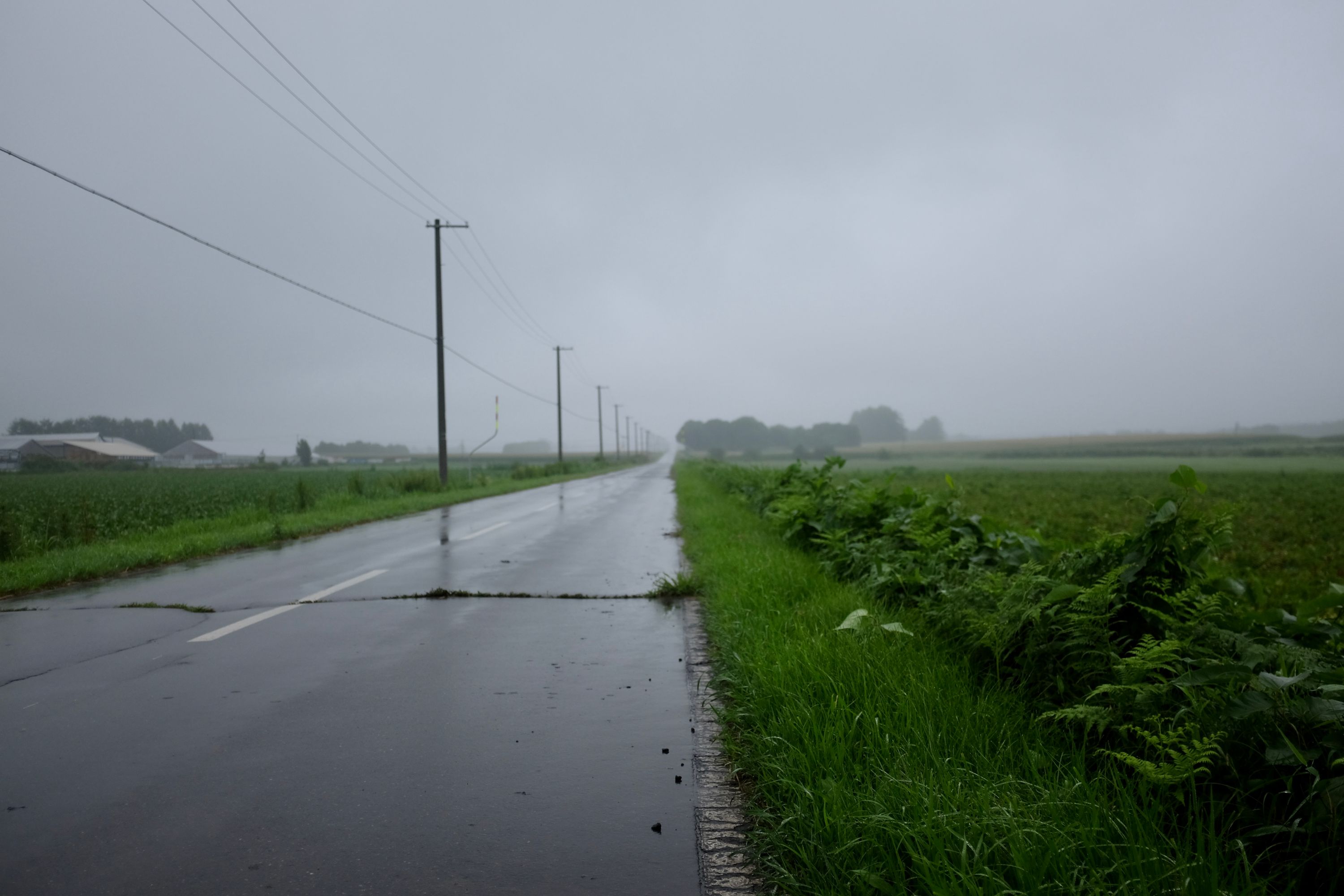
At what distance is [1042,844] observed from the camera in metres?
2.15

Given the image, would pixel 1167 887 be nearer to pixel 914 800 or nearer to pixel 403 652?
pixel 914 800

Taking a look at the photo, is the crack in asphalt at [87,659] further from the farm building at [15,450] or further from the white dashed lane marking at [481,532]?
the farm building at [15,450]

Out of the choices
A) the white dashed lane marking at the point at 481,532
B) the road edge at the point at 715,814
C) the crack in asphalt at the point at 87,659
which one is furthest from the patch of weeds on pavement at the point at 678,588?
the white dashed lane marking at the point at 481,532

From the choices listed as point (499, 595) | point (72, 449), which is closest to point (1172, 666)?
point (499, 595)

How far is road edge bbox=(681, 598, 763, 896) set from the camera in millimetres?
2336

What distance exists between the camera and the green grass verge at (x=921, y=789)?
204 centimetres

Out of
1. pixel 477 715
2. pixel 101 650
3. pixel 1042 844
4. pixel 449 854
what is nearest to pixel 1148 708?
pixel 1042 844

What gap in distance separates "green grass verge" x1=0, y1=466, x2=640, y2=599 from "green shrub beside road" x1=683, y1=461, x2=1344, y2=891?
8834 millimetres

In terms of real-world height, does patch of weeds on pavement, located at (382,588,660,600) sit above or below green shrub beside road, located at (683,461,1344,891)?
below

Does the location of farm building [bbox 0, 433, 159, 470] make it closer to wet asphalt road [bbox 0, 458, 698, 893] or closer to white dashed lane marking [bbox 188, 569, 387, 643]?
wet asphalt road [bbox 0, 458, 698, 893]

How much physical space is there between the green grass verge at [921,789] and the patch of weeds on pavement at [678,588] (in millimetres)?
2585

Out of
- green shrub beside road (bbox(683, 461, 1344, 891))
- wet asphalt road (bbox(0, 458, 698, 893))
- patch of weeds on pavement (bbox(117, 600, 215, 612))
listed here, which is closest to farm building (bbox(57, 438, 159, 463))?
patch of weeds on pavement (bbox(117, 600, 215, 612))

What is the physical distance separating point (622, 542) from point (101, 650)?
278 inches

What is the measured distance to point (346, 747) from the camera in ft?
11.1
